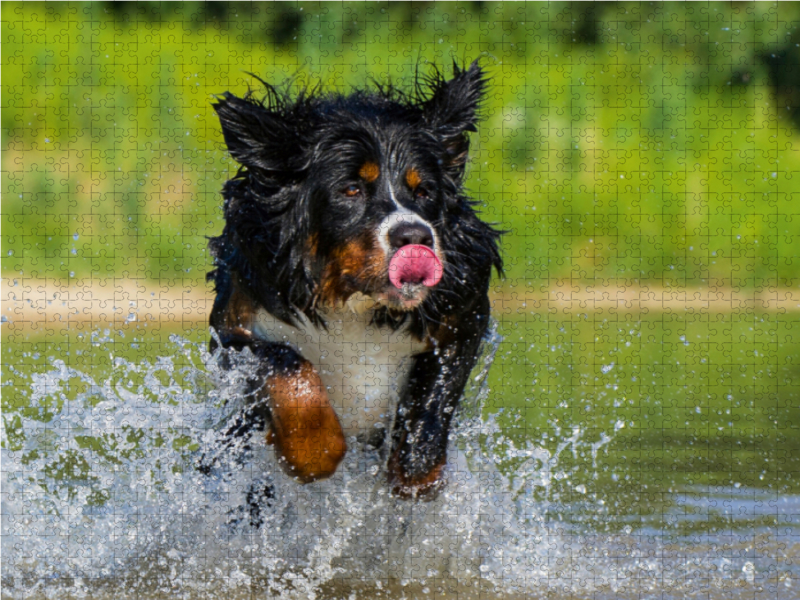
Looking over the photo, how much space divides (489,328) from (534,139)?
29.2ft

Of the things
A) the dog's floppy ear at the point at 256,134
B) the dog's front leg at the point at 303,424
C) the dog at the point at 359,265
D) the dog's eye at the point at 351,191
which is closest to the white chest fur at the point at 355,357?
the dog at the point at 359,265

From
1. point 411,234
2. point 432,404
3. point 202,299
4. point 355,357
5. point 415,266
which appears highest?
point 411,234

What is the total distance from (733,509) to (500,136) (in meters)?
9.11

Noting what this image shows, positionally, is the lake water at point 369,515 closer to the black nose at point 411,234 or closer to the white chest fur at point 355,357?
the white chest fur at point 355,357

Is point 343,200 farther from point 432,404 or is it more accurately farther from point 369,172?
point 432,404

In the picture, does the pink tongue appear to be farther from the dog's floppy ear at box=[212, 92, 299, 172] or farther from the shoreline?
the shoreline

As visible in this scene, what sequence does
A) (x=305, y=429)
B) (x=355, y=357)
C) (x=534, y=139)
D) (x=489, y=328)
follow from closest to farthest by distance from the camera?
(x=305, y=429) → (x=355, y=357) → (x=489, y=328) → (x=534, y=139)

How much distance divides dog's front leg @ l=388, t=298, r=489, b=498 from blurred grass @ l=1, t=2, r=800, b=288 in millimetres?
7328

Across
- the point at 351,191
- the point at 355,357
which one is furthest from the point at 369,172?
the point at 355,357

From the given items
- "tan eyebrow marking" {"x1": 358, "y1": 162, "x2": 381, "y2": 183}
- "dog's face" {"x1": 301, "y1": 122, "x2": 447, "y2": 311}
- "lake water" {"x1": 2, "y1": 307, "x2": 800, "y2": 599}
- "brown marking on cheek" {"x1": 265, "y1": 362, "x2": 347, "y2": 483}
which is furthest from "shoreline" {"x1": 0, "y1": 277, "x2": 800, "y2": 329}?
"brown marking on cheek" {"x1": 265, "y1": 362, "x2": 347, "y2": 483}

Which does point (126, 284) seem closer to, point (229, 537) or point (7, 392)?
point (7, 392)

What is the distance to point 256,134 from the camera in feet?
15.1

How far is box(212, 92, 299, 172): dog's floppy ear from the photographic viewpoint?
4566mm

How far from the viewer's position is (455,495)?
472 centimetres
